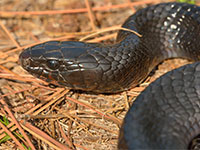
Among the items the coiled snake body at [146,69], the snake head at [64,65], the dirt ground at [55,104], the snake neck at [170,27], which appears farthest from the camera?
the snake neck at [170,27]

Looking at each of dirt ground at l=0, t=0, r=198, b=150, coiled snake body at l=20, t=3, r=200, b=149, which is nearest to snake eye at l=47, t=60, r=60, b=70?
coiled snake body at l=20, t=3, r=200, b=149

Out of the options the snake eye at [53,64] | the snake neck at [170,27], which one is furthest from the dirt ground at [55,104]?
the snake eye at [53,64]

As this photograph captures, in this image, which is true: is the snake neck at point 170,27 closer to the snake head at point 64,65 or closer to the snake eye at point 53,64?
the snake head at point 64,65

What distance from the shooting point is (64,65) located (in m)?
2.98

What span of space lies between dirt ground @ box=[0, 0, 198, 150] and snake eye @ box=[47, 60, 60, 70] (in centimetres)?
36

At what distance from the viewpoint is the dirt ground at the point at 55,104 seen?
2.78 metres

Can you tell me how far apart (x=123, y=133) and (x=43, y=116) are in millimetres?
995

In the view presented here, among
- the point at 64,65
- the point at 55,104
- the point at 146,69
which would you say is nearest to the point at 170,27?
the point at 146,69

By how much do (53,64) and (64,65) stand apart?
114 mm

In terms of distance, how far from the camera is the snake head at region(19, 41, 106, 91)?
2.97 meters

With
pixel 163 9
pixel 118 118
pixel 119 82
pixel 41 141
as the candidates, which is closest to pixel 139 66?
pixel 119 82

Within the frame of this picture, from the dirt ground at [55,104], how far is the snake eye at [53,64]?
1.18 ft

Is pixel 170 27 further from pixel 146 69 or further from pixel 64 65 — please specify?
pixel 64 65

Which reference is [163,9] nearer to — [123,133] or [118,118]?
[118,118]
